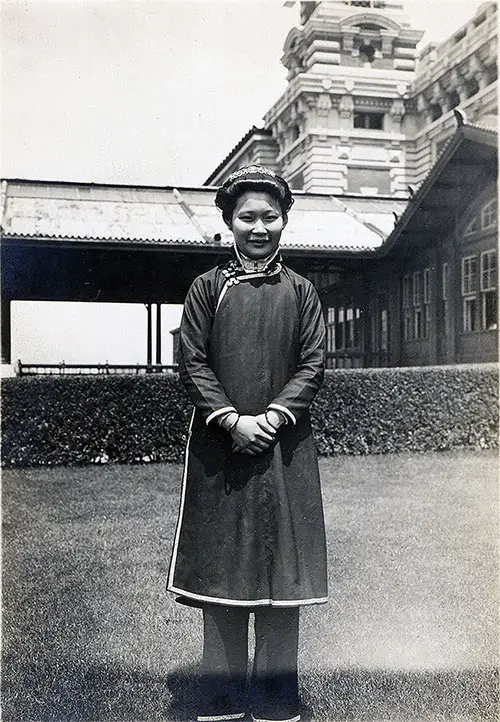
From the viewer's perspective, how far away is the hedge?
9.77m

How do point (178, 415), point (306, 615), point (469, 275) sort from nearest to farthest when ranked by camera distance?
1. point (306, 615)
2. point (178, 415)
3. point (469, 275)

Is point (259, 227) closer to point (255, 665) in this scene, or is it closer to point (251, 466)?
point (251, 466)

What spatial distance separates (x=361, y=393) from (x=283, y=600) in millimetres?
7906

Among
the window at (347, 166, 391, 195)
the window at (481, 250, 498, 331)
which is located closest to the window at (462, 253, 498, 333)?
the window at (481, 250, 498, 331)

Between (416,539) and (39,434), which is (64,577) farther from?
(39,434)

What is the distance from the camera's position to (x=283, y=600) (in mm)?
2770

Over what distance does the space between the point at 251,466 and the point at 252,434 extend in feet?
0.52

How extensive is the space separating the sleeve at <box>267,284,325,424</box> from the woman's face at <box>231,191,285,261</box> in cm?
27

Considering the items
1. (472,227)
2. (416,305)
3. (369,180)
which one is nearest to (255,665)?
(472,227)

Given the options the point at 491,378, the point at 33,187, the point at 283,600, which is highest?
the point at 33,187

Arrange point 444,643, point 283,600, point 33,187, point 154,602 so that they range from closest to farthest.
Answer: point 283,600, point 444,643, point 154,602, point 33,187

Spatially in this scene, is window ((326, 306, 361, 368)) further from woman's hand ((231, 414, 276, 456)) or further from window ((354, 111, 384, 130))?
window ((354, 111, 384, 130))

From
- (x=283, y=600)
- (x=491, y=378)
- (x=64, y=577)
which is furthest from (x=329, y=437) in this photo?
(x=283, y=600)

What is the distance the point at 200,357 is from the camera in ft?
9.43
